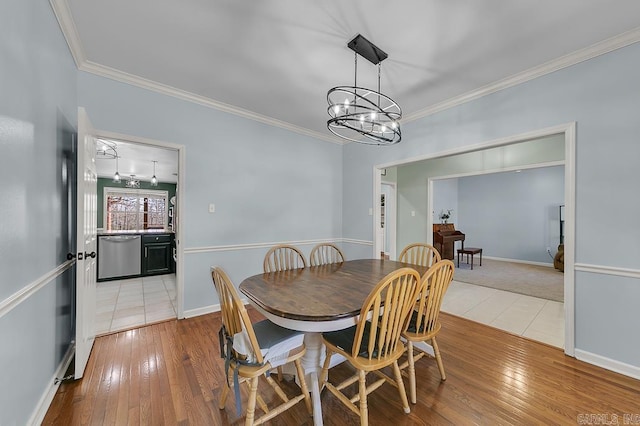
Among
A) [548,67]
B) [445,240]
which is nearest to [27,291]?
[548,67]

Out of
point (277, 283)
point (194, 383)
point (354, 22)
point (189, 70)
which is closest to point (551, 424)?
point (277, 283)

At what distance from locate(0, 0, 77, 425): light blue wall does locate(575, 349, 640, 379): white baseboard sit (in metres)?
3.74

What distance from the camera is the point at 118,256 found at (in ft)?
15.5

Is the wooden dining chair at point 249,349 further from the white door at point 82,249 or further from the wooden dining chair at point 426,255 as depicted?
the wooden dining chair at point 426,255

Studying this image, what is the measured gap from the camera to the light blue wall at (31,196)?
3.76 feet

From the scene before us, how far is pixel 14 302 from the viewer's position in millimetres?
1188

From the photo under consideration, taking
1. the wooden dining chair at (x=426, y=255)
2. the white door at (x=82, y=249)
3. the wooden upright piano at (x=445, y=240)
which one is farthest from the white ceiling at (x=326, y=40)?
the wooden upright piano at (x=445, y=240)

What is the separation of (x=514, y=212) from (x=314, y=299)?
7.25 metres

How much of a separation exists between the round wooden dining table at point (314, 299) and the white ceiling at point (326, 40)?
188 cm

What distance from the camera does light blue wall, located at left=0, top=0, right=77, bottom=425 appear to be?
3.76 ft

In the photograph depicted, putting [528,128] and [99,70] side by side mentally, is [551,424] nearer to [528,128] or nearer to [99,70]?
[528,128]

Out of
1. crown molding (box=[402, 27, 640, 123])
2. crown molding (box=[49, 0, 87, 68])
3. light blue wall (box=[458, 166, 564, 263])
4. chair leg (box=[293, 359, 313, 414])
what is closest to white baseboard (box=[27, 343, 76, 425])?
chair leg (box=[293, 359, 313, 414])

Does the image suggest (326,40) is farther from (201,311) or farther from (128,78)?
(201,311)

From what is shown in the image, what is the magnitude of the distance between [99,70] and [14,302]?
2.24 metres
